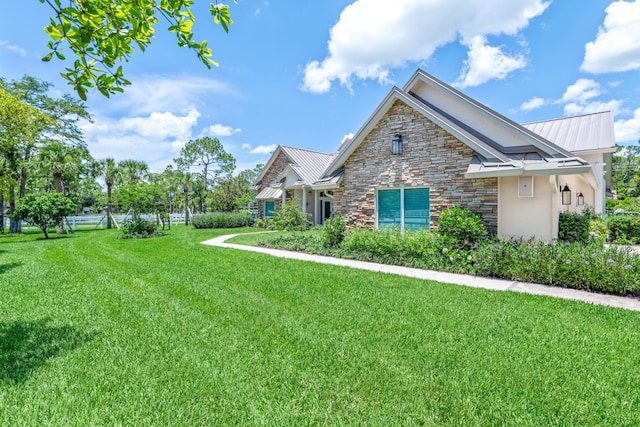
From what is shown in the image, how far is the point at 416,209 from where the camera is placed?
10844 mm

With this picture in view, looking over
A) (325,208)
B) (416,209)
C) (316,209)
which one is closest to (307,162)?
(316,209)

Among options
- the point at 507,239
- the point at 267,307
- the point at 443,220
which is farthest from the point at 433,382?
the point at 507,239

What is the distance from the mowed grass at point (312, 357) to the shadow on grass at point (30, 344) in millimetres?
25

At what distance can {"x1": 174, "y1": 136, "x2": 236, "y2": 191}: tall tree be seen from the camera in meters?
49.9

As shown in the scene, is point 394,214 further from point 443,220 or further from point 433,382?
point 433,382

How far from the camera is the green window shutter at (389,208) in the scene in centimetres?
1131

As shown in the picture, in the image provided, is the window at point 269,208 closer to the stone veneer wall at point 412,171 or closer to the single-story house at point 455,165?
the single-story house at point 455,165

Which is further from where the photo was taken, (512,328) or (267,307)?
(267,307)

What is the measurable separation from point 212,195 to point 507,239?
30.5 m

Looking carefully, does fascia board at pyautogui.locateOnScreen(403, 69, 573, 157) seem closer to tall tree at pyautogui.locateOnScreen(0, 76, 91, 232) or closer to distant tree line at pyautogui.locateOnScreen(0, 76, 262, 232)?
distant tree line at pyautogui.locateOnScreen(0, 76, 262, 232)

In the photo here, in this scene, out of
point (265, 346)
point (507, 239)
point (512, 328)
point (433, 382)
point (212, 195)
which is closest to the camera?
point (433, 382)

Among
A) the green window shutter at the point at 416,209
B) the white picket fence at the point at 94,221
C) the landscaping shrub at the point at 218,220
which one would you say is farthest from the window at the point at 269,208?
the green window shutter at the point at 416,209

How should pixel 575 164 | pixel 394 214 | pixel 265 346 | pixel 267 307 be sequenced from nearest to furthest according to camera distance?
pixel 265 346, pixel 267 307, pixel 575 164, pixel 394 214

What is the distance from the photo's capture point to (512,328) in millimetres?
4379
